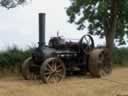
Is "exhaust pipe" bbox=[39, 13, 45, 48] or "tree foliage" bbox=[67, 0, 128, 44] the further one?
"tree foliage" bbox=[67, 0, 128, 44]

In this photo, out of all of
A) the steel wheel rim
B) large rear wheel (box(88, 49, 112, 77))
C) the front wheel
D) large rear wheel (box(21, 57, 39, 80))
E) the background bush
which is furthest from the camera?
the background bush

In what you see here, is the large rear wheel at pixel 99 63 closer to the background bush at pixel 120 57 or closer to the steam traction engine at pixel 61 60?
the steam traction engine at pixel 61 60

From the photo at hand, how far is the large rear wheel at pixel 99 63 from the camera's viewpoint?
67.9 ft

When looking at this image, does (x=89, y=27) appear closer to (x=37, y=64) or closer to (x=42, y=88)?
(x=37, y=64)

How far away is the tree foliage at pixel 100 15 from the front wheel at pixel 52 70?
8.15 metres

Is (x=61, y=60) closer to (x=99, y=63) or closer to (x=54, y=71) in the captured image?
(x=54, y=71)

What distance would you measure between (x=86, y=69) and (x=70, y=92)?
239 inches

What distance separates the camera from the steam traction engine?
61.3ft

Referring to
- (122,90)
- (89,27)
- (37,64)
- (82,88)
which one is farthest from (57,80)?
(89,27)

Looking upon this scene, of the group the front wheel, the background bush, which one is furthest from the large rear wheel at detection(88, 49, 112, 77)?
the background bush

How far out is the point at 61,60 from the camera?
19.4 meters

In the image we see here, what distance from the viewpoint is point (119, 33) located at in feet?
104

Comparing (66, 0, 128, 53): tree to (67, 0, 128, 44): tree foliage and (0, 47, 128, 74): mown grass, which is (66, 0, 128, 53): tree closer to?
(67, 0, 128, 44): tree foliage

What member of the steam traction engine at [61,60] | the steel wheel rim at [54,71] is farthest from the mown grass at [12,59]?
the steel wheel rim at [54,71]
